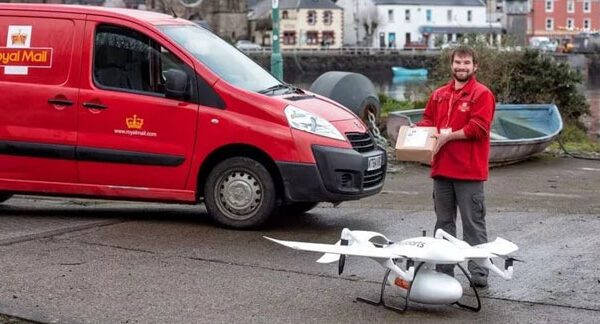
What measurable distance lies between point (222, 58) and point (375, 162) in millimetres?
1712

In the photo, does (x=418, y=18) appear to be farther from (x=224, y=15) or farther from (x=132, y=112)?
(x=132, y=112)

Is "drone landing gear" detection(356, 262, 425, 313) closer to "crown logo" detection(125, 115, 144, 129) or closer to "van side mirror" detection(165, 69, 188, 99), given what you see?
"van side mirror" detection(165, 69, 188, 99)

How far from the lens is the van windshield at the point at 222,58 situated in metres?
10.1

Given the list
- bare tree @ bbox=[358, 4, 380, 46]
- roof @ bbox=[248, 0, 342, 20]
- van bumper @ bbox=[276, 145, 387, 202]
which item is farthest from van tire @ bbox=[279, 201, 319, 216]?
bare tree @ bbox=[358, 4, 380, 46]

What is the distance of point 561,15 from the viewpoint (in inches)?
6014

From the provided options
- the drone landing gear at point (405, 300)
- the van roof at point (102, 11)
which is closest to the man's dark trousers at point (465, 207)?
the drone landing gear at point (405, 300)

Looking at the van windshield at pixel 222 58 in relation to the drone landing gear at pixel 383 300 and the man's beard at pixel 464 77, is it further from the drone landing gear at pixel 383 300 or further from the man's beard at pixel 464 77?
the drone landing gear at pixel 383 300

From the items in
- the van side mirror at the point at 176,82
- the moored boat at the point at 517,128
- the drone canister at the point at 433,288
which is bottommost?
the moored boat at the point at 517,128

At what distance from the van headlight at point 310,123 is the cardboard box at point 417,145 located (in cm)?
214

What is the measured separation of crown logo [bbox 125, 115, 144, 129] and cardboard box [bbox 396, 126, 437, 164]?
3.15 meters

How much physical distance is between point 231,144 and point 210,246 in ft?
3.56

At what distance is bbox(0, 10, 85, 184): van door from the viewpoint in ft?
33.5

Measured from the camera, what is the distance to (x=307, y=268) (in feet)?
27.0

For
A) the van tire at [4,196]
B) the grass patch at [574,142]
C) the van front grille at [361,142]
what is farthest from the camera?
the grass patch at [574,142]
